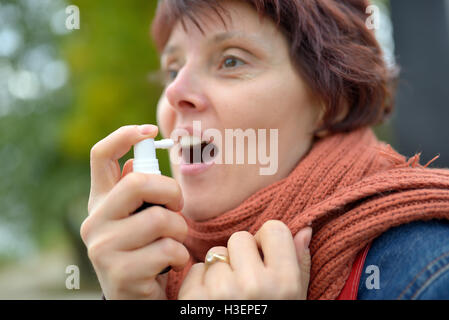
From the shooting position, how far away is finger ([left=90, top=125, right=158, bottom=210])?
101 cm

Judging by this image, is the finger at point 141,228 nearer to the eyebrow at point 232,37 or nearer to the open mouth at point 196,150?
the open mouth at point 196,150

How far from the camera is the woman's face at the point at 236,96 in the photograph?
1.27 m

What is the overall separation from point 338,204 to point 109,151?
2.07ft

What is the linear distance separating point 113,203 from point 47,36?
572 cm

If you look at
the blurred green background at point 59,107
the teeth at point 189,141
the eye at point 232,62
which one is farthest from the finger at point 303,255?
the blurred green background at point 59,107

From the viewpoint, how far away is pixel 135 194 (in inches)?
36.9

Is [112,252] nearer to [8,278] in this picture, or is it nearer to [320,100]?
[320,100]

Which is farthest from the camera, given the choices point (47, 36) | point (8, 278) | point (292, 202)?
A: point (8, 278)

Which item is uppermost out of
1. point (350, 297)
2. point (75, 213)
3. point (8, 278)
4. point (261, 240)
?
point (261, 240)

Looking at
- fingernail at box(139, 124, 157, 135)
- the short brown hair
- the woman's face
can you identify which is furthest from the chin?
the short brown hair
